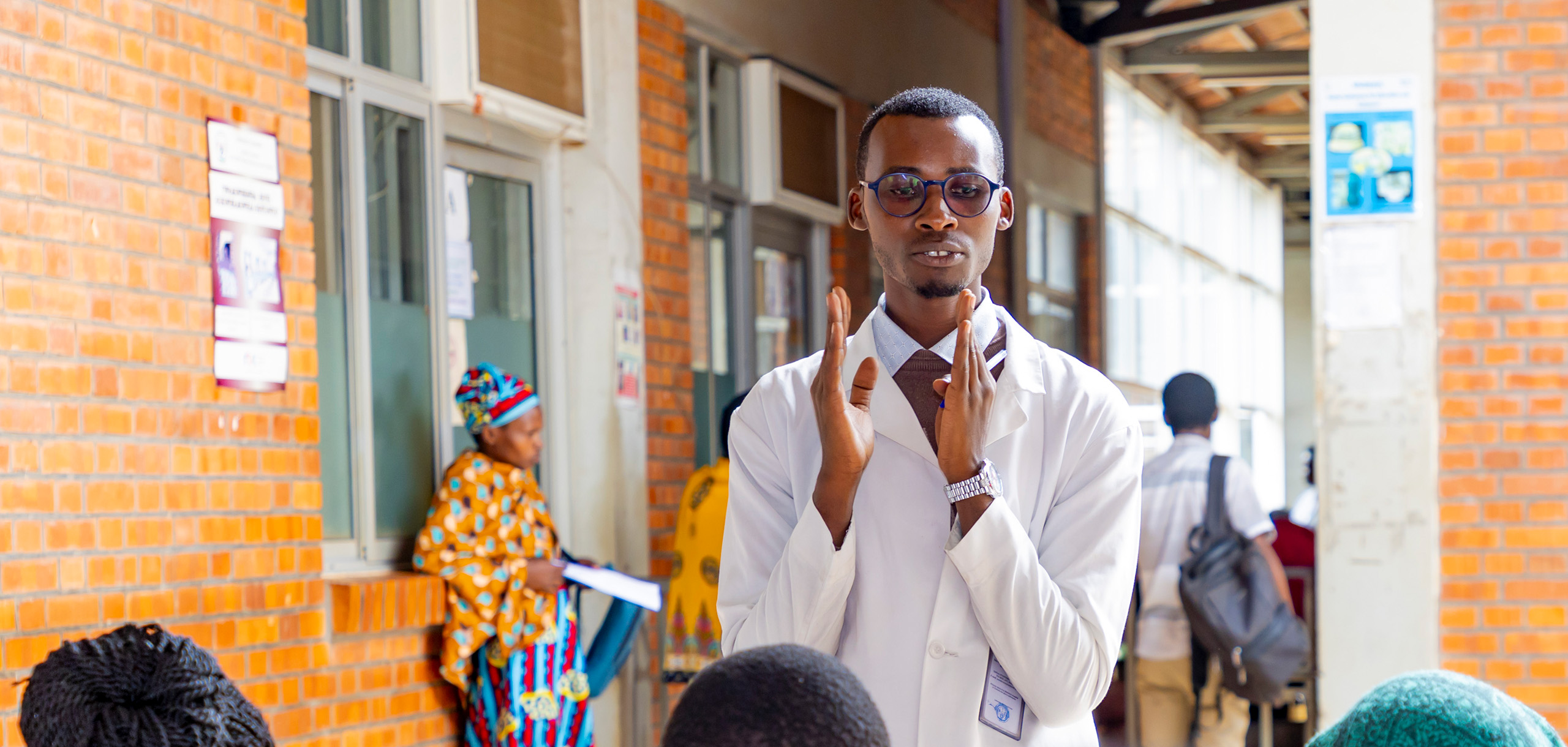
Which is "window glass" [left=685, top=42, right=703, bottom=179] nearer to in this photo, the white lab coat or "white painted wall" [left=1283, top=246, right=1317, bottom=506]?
the white lab coat

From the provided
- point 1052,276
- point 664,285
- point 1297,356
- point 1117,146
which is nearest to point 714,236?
point 664,285

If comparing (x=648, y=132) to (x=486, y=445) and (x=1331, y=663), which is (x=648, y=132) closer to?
(x=486, y=445)

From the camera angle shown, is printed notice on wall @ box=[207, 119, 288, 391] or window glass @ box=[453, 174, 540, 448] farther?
window glass @ box=[453, 174, 540, 448]

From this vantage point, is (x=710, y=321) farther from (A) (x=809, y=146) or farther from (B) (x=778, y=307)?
(A) (x=809, y=146)

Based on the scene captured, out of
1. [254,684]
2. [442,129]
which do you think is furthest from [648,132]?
[254,684]

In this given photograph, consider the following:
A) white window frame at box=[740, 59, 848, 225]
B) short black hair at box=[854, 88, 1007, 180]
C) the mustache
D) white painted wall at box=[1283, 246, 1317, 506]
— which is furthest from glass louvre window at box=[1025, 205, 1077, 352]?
white painted wall at box=[1283, 246, 1317, 506]

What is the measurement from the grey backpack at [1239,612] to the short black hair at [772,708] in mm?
4681

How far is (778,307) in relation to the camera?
8.35 meters

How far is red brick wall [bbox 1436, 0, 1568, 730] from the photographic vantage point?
507 centimetres

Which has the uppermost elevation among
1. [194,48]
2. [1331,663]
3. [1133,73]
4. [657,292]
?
[1133,73]

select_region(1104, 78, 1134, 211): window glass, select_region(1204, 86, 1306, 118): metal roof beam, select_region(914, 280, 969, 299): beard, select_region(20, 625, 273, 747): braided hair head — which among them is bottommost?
select_region(20, 625, 273, 747): braided hair head

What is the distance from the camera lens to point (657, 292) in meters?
6.76

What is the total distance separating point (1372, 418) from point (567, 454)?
9.97 feet

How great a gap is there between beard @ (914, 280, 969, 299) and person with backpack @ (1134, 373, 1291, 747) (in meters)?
3.93
